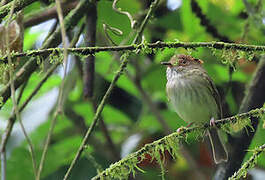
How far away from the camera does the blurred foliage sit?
3514 millimetres

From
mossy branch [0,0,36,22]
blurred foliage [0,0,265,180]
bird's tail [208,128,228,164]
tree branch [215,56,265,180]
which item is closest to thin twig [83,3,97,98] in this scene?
blurred foliage [0,0,265,180]

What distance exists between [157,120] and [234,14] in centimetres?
120

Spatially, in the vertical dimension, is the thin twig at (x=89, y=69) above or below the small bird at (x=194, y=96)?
above

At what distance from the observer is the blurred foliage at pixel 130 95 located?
351cm

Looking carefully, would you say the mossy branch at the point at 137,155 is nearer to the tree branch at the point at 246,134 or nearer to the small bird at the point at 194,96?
the tree branch at the point at 246,134

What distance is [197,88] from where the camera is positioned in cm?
400

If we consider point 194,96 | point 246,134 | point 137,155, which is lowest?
point 246,134

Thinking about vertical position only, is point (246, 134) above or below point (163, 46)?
below

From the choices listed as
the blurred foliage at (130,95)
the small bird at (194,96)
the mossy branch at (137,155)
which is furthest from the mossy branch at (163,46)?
the small bird at (194,96)

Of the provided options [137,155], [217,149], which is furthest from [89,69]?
[217,149]

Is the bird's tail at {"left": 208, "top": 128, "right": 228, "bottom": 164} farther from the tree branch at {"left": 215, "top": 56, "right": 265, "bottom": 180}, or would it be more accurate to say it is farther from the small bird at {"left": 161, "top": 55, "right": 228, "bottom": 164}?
the tree branch at {"left": 215, "top": 56, "right": 265, "bottom": 180}

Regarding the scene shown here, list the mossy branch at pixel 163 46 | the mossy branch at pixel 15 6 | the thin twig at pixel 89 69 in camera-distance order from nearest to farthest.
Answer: the mossy branch at pixel 163 46
the mossy branch at pixel 15 6
the thin twig at pixel 89 69

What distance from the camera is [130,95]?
427 centimetres

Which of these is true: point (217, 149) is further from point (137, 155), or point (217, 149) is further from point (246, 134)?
point (137, 155)
